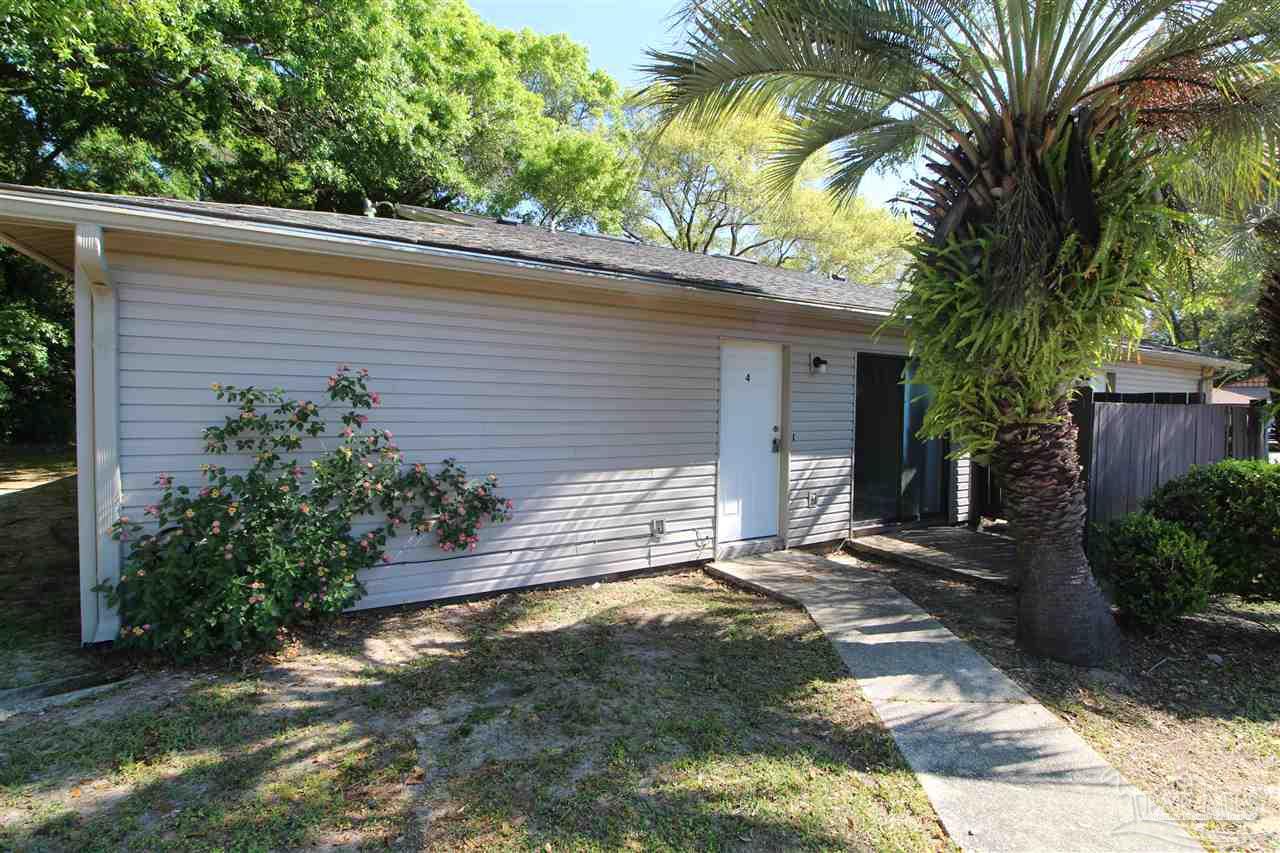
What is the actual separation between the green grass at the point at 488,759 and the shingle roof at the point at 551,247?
2939 millimetres

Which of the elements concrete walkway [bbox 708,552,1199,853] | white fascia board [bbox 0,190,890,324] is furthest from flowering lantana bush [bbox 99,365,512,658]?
concrete walkway [bbox 708,552,1199,853]

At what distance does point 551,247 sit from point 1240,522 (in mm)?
5851

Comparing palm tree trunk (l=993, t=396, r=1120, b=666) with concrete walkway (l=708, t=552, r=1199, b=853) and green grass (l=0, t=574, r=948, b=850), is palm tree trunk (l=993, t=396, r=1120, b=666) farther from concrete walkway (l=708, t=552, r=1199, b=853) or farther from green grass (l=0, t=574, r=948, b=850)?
green grass (l=0, t=574, r=948, b=850)

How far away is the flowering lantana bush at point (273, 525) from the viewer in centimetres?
362

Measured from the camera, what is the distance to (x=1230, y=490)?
4469mm

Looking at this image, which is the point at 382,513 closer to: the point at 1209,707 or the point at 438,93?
the point at 1209,707

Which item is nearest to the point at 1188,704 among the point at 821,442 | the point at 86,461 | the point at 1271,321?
the point at 821,442

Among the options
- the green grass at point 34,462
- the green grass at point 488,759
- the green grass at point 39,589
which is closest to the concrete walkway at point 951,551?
the green grass at point 488,759

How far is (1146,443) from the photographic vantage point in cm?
573

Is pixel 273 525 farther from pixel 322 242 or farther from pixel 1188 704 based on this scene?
pixel 1188 704

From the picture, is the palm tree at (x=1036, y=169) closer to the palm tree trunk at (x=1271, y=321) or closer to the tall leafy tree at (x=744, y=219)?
the palm tree trunk at (x=1271, y=321)

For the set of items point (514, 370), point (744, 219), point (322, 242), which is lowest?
point (514, 370)

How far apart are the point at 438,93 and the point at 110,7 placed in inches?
285

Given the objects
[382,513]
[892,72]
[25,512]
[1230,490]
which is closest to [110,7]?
[25,512]
